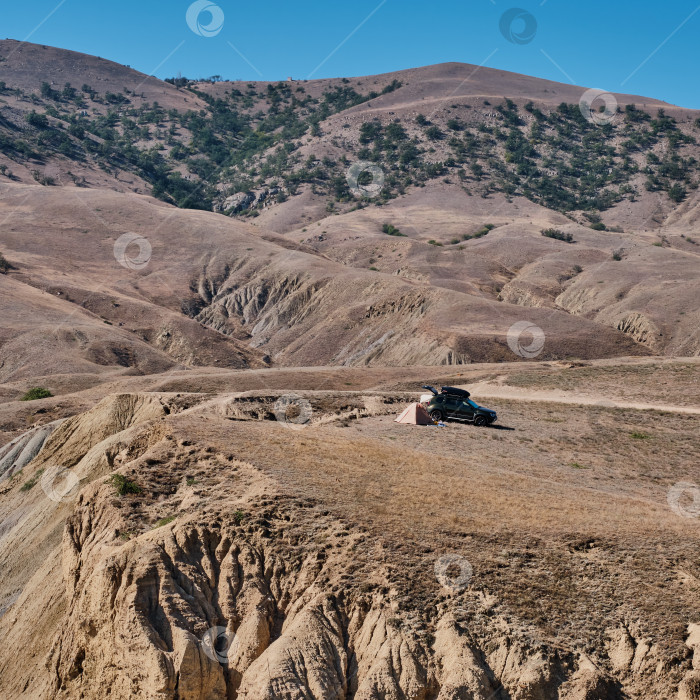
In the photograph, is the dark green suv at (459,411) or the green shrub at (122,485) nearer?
the green shrub at (122,485)

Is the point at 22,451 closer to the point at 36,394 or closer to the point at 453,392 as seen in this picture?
the point at 36,394

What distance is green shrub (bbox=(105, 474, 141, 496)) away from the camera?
16344 mm

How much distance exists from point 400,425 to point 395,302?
45835 millimetres

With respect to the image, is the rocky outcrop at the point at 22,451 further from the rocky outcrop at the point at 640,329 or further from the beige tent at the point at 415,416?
the rocky outcrop at the point at 640,329

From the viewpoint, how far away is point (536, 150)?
154 m

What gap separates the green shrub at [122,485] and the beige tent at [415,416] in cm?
1277

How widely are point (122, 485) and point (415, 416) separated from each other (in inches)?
523

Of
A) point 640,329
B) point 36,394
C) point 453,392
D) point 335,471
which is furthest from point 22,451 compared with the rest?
point 640,329

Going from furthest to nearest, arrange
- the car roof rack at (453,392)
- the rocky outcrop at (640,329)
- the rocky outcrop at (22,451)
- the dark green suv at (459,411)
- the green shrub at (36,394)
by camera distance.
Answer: the rocky outcrop at (640,329) → the green shrub at (36,394) → the rocky outcrop at (22,451) → the car roof rack at (453,392) → the dark green suv at (459,411)

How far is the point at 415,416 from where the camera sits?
27.5 meters

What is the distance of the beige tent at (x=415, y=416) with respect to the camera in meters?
27.5

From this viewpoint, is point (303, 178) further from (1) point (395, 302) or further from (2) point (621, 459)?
(2) point (621, 459)

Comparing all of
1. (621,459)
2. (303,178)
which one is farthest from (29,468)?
(303,178)

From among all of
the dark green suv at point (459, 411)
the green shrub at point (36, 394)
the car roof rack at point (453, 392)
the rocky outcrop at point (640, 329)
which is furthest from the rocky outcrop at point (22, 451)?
the rocky outcrop at point (640, 329)
